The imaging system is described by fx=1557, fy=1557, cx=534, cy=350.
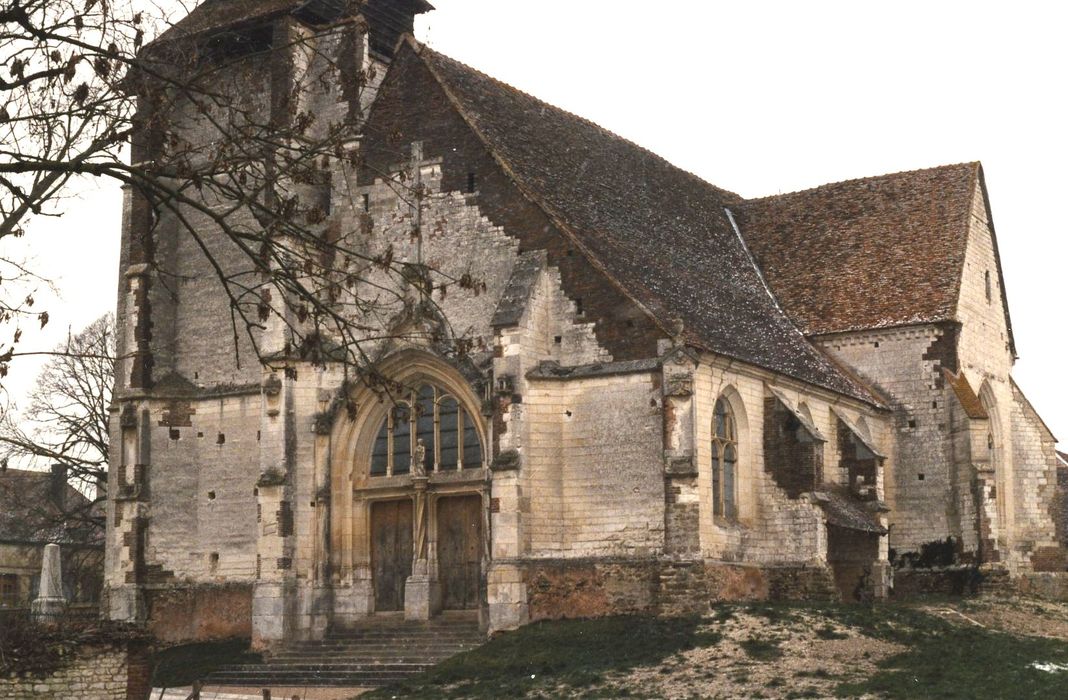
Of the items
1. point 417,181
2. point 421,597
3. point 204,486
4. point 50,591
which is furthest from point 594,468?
point 50,591

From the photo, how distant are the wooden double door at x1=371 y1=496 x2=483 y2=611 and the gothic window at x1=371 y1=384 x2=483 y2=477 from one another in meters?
0.68

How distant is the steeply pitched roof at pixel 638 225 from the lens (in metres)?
29.0

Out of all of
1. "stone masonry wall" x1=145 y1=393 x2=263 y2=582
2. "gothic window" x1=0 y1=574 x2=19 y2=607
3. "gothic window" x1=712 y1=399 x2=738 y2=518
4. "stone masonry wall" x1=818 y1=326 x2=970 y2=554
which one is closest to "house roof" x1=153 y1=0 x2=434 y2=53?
"stone masonry wall" x1=145 y1=393 x2=263 y2=582

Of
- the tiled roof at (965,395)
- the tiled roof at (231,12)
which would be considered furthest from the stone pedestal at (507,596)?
the tiled roof at (231,12)

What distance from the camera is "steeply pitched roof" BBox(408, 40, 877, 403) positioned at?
29031 millimetres

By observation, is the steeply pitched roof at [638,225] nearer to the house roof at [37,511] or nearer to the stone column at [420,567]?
the stone column at [420,567]

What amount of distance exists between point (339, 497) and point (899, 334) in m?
13.4

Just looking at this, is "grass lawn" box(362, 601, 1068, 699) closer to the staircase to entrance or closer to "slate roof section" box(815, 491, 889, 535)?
the staircase to entrance

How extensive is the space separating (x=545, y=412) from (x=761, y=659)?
6501 mm

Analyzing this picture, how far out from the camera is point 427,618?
2852 cm

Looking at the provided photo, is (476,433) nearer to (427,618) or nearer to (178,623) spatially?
(427,618)

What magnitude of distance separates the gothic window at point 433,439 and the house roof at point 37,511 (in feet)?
54.8

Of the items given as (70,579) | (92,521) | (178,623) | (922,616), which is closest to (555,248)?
(922,616)

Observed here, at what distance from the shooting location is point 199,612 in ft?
105
